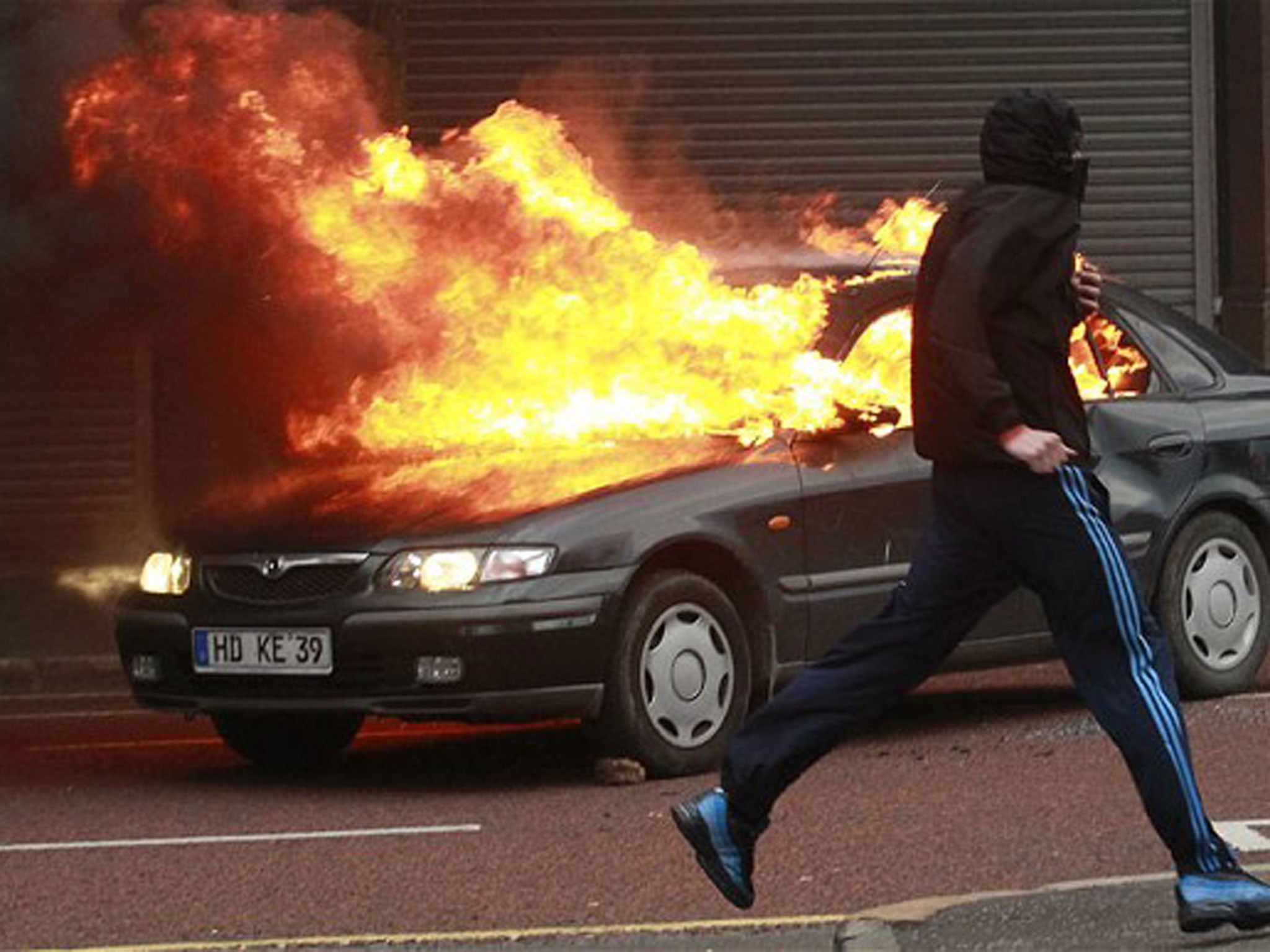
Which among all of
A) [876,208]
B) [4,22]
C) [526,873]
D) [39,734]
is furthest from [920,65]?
[526,873]

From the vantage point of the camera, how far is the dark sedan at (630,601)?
10141mm

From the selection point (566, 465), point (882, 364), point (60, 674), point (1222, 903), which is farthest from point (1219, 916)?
point (60, 674)

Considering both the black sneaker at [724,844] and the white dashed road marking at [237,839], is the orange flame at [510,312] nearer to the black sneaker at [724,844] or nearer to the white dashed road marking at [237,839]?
the white dashed road marking at [237,839]

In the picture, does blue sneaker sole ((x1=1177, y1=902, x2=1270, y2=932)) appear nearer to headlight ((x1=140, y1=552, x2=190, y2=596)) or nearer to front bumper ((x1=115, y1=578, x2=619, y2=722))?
front bumper ((x1=115, y1=578, x2=619, y2=722))

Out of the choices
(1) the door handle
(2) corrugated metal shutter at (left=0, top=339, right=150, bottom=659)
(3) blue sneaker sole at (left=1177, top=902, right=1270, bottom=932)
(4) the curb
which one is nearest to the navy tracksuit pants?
(3) blue sneaker sole at (left=1177, top=902, right=1270, bottom=932)

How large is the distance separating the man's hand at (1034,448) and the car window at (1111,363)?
15.8ft

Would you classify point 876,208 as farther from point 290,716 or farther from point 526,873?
point 526,873

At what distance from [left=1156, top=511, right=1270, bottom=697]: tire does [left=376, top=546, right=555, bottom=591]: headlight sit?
2641mm

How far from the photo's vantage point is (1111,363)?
1202 cm

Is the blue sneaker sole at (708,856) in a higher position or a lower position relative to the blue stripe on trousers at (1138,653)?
lower

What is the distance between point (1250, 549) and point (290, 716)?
3425mm

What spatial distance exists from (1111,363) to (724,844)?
4.96 metres

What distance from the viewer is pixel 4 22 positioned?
13.9m

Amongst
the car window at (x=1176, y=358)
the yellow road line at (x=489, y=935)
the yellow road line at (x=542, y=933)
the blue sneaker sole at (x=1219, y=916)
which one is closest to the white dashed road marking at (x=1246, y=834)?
the yellow road line at (x=542, y=933)
